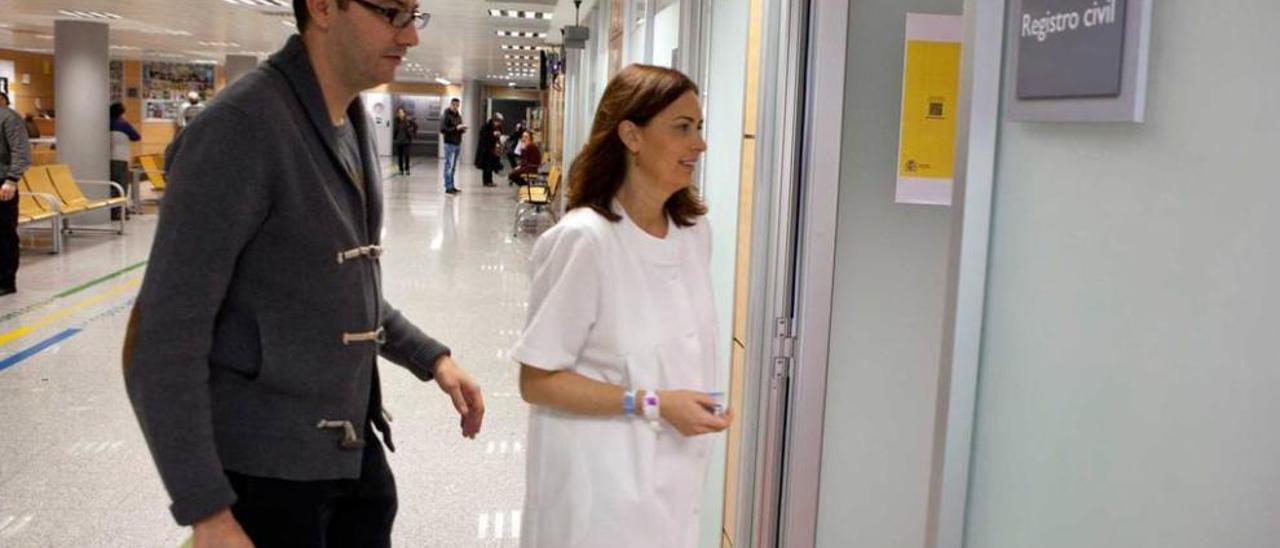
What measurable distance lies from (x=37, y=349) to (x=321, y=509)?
6468mm

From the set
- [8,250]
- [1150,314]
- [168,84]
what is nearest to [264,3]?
[8,250]

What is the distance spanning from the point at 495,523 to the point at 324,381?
2.88 m

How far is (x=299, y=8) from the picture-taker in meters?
1.75

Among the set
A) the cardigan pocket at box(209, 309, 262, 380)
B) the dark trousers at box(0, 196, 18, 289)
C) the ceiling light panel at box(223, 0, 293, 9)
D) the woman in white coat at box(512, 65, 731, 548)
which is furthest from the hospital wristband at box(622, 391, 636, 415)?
the ceiling light panel at box(223, 0, 293, 9)

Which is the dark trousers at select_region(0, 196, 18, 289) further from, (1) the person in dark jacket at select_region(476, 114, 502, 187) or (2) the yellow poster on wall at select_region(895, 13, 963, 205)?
(1) the person in dark jacket at select_region(476, 114, 502, 187)

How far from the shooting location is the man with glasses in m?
1.48

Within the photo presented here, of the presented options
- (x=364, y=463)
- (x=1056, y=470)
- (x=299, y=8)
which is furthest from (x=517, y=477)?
(x=1056, y=470)

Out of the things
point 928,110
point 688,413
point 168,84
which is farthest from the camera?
point 168,84

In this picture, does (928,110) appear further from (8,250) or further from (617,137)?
(8,250)

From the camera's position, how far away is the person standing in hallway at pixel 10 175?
923 centimetres

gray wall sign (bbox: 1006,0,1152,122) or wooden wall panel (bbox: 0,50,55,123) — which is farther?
wooden wall panel (bbox: 0,50,55,123)

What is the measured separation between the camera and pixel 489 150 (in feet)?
85.0

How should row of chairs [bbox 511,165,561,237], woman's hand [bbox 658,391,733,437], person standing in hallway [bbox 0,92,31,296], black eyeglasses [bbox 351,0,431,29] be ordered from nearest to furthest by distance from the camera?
1. black eyeglasses [bbox 351,0,431,29]
2. woman's hand [bbox 658,391,733,437]
3. person standing in hallway [bbox 0,92,31,296]
4. row of chairs [bbox 511,165,561,237]

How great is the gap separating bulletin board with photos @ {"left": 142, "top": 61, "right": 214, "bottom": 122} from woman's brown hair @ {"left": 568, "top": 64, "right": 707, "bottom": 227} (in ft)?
127
